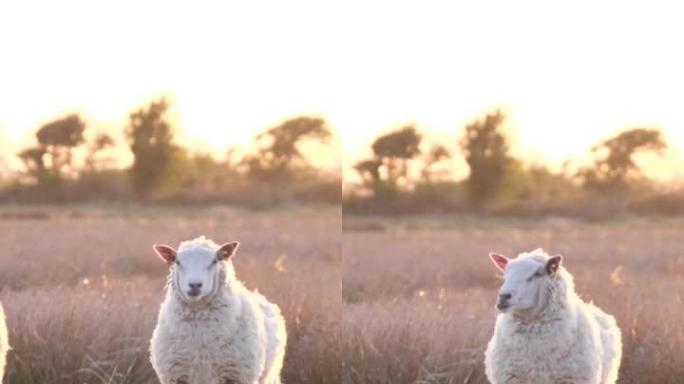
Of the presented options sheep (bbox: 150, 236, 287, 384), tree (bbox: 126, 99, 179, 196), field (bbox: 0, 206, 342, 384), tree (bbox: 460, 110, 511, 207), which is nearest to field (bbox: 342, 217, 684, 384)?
field (bbox: 0, 206, 342, 384)

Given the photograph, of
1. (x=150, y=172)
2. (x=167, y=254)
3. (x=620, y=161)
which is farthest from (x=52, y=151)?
(x=620, y=161)

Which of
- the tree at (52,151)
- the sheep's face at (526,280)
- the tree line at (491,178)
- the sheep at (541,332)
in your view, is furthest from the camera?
the tree at (52,151)

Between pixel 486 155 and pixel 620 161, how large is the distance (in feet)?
34.8

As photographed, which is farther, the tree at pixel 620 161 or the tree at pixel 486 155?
the tree at pixel 620 161

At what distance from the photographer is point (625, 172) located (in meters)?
34.4

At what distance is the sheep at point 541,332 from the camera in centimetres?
652

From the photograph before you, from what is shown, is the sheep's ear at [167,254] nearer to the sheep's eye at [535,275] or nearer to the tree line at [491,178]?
the sheep's eye at [535,275]

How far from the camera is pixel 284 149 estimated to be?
16188 millimetres

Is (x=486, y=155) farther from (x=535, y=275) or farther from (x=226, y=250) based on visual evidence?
(x=226, y=250)

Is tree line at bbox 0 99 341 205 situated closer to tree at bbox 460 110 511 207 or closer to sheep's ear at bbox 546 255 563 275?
tree at bbox 460 110 511 207

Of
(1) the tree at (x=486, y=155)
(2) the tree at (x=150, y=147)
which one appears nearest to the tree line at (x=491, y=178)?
(1) the tree at (x=486, y=155)

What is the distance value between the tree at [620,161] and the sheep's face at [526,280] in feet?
86.9

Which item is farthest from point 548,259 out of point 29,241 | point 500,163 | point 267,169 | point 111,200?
point 500,163

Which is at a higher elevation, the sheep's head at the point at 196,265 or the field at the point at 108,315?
the sheep's head at the point at 196,265
